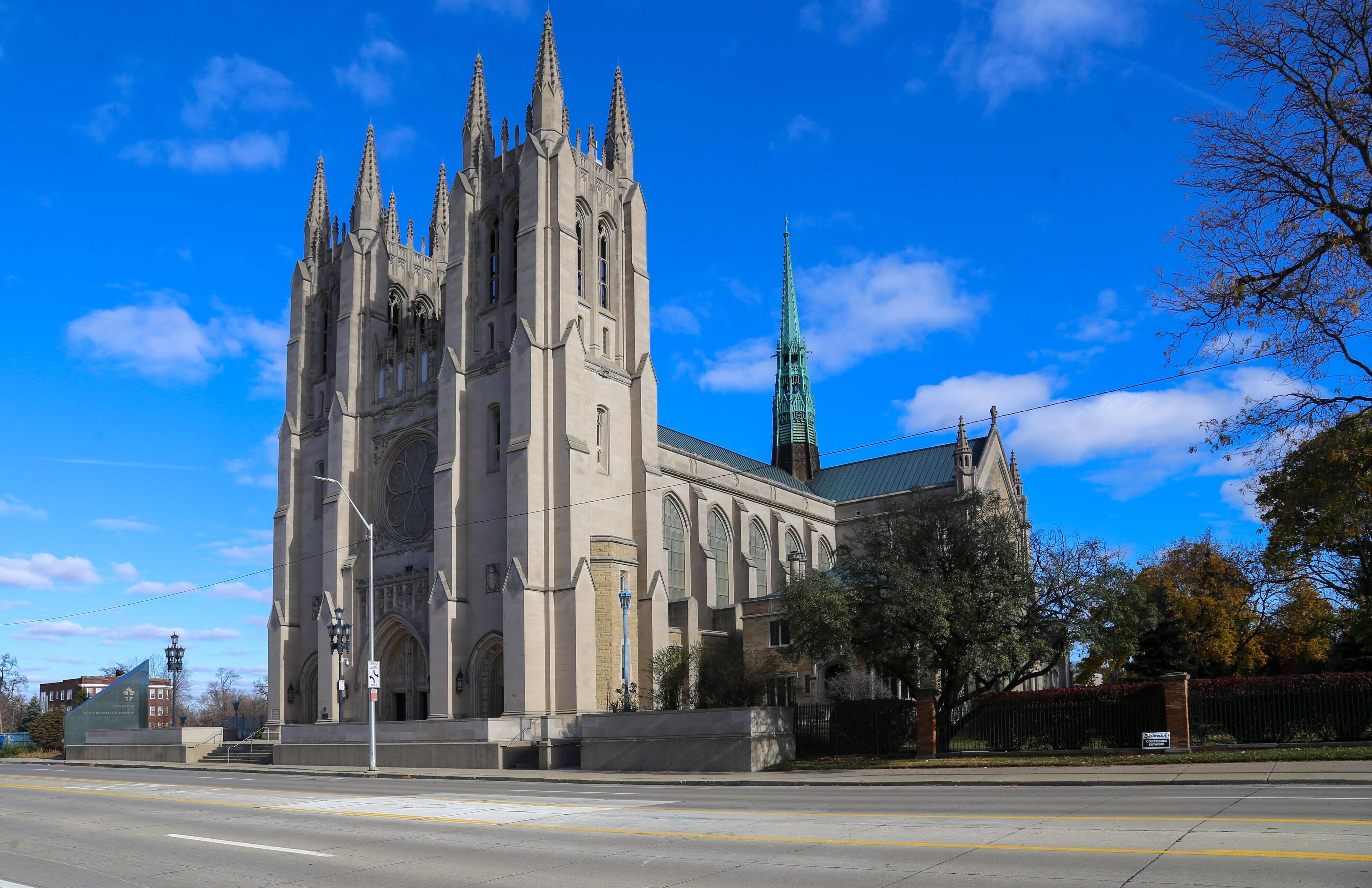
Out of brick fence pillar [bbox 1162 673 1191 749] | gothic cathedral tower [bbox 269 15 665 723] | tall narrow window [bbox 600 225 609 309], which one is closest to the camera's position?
brick fence pillar [bbox 1162 673 1191 749]

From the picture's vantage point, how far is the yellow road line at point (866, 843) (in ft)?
32.4

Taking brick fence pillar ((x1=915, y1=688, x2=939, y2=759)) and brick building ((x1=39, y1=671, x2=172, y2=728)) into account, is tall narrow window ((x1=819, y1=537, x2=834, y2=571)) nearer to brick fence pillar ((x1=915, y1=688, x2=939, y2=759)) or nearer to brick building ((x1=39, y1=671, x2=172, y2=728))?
brick fence pillar ((x1=915, y1=688, x2=939, y2=759))

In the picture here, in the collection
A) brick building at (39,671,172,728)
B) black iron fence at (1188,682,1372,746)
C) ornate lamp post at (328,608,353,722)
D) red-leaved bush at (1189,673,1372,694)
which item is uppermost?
ornate lamp post at (328,608,353,722)

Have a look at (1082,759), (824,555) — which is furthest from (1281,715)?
(824,555)

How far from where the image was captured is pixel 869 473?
242ft

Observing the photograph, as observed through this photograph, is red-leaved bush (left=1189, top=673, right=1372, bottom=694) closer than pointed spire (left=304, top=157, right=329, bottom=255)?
Yes

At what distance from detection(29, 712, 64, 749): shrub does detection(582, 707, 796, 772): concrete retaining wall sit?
50.2m

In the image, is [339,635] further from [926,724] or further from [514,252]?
[926,724]

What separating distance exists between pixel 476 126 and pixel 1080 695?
39031 millimetres

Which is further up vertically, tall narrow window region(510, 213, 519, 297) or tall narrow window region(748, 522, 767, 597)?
tall narrow window region(510, 213, 519, 297)

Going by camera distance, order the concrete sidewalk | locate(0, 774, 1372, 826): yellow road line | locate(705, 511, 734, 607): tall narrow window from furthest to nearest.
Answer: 1. locate(705, 511, 734, 607): tall narrow window
2. the concrete sidewalk
3. locate(0, 774, 1372, 826): yellow road line

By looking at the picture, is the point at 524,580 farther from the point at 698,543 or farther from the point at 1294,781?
the point at 1294,781

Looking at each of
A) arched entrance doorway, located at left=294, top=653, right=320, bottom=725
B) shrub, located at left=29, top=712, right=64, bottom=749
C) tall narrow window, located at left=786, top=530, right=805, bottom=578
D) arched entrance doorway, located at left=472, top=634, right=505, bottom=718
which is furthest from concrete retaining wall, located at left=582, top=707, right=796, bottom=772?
shrub, located at left=29, top=712, right=64, bottom=749

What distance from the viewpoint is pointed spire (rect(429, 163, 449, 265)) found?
6309cm
